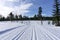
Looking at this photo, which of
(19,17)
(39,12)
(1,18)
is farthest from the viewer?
(19,17)

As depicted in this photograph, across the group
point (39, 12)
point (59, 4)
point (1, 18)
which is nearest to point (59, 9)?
point (59, 4)

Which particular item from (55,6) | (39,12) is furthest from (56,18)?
(39,12)

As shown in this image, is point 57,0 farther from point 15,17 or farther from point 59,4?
point 15,17

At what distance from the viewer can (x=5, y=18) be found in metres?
119

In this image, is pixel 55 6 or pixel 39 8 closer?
pixel 55 6

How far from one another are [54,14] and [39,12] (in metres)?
35.8

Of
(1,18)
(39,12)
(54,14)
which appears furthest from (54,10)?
(1,18)

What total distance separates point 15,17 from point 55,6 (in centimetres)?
8323

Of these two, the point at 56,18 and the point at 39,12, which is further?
the point at 39,12

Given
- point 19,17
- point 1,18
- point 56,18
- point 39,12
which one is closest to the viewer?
point 56,18

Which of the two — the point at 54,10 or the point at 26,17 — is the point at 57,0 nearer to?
the point at 54,10

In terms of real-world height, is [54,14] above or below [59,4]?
below

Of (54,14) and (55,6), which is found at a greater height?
(55,6)

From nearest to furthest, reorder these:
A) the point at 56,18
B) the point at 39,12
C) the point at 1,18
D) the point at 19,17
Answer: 1. the point at 56,18
2. the point at 39,12
3. the point at 1,18
4. the point at 19,17
